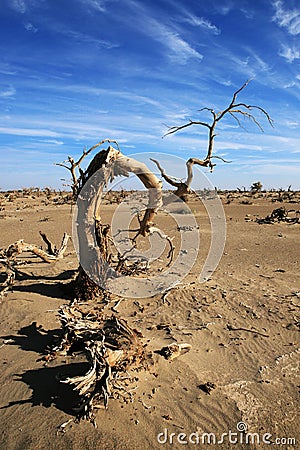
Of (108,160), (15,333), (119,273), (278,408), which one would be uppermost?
(108,160)

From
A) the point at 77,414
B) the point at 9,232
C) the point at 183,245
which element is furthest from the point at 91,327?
the point at 9,232

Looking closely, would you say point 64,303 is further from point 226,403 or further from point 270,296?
point 270,296

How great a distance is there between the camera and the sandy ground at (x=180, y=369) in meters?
2.87

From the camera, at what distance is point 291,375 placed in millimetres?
3691

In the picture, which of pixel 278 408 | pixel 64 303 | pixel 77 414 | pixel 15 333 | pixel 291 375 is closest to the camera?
pixel 77 414

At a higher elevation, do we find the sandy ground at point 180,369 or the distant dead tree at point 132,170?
the distant dead tree at point 132,170

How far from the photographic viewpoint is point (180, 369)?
12.1 feet

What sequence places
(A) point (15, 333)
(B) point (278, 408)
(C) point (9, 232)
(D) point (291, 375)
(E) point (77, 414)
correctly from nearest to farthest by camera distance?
(E) point (77, 414) < (B) point (278, 408) < (D) point (291, 375) < (A) point (15, 333) < (C) point (9, 232)

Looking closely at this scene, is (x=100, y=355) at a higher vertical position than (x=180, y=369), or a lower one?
higher

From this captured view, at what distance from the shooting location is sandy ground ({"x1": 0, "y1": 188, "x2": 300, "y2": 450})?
9.41 feet

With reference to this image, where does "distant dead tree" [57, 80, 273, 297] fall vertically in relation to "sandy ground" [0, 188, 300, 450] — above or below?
above

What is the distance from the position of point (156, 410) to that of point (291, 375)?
1.53 meters

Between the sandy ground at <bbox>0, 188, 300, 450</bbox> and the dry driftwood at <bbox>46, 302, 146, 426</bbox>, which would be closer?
the sandy ground at <bbox>0, 188, 300, 450</bbox>

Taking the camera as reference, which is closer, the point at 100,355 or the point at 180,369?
the point at 100,355
